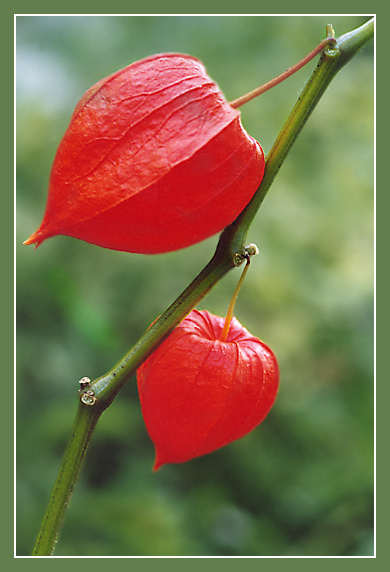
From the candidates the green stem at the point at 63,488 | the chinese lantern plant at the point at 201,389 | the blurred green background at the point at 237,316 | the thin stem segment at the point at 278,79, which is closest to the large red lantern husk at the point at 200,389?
the chinese lantern plant at the point at 201,389

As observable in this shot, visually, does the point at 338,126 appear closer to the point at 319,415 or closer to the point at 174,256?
the point at 174,256

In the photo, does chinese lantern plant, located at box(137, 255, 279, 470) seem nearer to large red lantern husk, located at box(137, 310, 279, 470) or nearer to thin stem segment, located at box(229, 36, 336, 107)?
large red lantern husk, located at box(137, 310, 279, 470)

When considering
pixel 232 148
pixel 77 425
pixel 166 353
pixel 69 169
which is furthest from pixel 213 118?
pixel 77 425

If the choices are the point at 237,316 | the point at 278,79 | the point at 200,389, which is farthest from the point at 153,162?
the point at 237,316

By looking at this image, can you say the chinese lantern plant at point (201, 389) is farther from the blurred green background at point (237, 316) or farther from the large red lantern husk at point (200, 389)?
the blurred green background at point (237, 316)

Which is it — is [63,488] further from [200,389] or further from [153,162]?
[153,162]

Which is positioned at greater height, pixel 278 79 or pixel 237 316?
pixel 278 79
